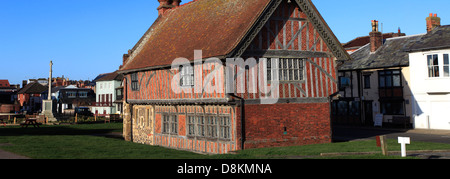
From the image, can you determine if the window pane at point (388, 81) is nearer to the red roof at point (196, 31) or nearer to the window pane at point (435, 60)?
the window pane at point (435, 60)

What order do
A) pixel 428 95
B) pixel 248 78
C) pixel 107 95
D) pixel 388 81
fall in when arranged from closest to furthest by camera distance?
pixel 248 78 < pixel 428 95 < pixel 388 81 < pixel 107 95

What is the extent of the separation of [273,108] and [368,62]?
2096 cm

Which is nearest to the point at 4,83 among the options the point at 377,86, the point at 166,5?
the point at 166,5

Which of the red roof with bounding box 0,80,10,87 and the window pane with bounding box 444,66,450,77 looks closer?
the window pane with bounding box 444,66,450,77

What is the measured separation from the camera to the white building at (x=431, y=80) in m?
32.1

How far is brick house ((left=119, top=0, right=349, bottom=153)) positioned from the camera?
20.8 metres

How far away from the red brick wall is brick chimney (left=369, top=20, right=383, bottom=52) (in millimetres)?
19427

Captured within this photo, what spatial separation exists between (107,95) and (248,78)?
6159cm

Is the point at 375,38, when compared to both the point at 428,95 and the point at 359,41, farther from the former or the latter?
the point at 359,41

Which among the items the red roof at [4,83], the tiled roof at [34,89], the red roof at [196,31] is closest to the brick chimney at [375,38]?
the red roof at [196,31]

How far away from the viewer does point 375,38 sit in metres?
40.2

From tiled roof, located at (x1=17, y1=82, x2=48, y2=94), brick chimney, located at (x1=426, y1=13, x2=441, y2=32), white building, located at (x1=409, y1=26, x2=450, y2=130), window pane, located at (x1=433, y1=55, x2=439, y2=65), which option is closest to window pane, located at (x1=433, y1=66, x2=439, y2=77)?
white building, located at (x1=409, y1=26, x2=450, y2=130)

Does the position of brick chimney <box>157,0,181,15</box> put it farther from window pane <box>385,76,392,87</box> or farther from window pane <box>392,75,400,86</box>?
window pane <box>392,75,400,86</box>

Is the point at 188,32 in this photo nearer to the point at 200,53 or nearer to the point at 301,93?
the point at 200,53
